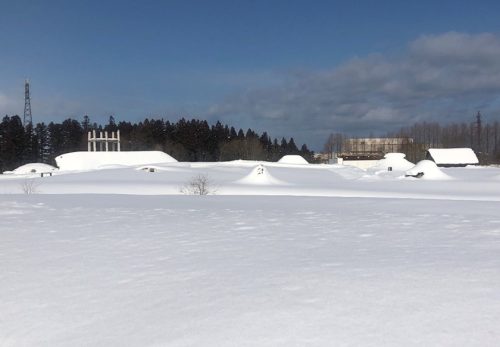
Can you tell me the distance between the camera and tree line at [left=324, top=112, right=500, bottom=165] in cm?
9950

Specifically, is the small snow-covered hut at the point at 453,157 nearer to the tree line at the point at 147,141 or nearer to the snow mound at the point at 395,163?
the snow mound at the point at 395,163

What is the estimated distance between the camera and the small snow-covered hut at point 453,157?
251ft

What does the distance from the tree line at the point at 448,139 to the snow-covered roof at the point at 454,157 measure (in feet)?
33.7

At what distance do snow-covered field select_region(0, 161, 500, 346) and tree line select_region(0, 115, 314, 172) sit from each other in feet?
249

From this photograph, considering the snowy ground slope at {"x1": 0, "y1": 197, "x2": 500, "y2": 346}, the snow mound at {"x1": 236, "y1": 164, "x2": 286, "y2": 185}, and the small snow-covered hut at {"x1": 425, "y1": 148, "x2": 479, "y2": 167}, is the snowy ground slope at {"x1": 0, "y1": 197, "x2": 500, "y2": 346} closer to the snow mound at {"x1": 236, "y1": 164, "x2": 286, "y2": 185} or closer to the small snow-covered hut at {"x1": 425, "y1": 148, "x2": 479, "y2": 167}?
the snow mound at {"x1": 236, "y1": 164, "x2": 286, "y2": 185}

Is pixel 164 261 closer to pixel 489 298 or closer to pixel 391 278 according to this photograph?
pixel 391 278

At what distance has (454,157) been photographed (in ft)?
255

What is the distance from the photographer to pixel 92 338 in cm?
424

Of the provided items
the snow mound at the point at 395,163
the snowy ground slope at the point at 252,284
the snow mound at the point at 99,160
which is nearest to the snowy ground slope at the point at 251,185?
the snow mound at the point at 99,160

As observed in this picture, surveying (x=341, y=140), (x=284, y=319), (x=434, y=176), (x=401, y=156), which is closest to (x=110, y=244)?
(x=284, y=319)

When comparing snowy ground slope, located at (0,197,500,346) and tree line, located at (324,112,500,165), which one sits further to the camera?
tree line, located at (324,112,500,165)

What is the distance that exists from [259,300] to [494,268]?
10.3 feet

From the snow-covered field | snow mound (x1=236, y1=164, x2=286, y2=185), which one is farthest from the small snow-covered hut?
the snow-covered field

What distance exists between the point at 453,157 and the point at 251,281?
7970 cm
